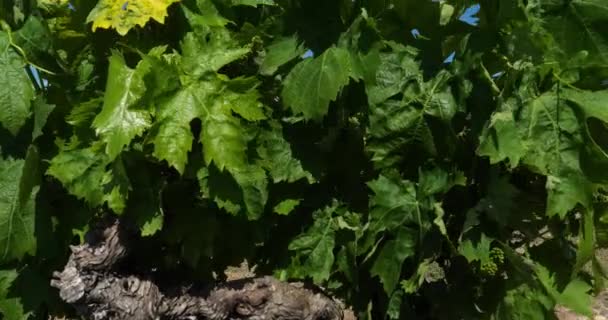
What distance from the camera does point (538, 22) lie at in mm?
1507

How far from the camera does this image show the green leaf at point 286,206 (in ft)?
5.37

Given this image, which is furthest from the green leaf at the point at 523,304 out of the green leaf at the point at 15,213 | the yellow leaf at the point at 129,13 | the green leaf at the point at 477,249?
the green leaf at the point at 15,213

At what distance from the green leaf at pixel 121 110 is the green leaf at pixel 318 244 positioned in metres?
0.46

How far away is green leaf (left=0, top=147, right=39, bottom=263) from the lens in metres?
1.73

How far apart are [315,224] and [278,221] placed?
98 mm

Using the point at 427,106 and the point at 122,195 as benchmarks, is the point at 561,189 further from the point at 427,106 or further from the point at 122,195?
the point at 122,195

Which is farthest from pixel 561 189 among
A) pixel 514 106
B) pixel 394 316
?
pixel 394 316

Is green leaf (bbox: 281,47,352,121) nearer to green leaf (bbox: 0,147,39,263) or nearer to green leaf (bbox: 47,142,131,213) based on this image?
green leaf (bbox: 47,142,131,213)

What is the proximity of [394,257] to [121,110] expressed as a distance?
0.63 meters

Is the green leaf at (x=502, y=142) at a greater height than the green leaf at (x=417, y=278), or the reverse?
the green leaf at (x=502, y=142)

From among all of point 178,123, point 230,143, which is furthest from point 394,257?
point 178,123

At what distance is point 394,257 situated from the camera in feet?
5.10

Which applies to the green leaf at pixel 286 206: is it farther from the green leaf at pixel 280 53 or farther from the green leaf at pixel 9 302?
the green leaf at pixel 9 302

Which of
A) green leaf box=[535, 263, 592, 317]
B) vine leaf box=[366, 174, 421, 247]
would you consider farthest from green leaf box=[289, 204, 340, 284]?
green leaf box=[535, 263, 592, 317]
